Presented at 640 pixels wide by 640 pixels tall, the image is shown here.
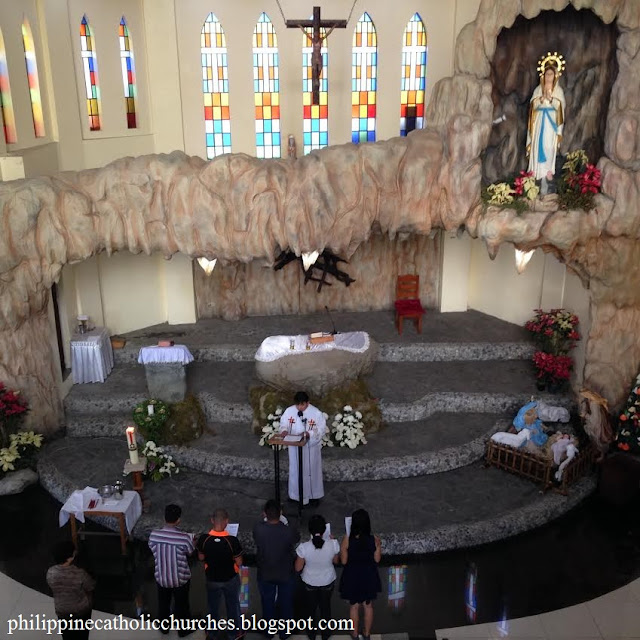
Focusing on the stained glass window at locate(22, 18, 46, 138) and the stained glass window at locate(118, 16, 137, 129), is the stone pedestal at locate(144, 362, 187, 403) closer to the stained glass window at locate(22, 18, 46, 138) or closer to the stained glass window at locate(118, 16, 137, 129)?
the stained glass window at locate(22, 18, 46, 138)

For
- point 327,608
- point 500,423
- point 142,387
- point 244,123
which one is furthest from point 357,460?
point 244,123

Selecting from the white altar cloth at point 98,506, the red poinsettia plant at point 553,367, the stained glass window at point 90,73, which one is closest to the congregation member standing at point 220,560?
the white altar cloth at point 98,506

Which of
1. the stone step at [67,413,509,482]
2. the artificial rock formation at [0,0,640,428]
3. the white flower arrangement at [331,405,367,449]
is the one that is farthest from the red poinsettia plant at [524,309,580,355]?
the white flower arrangement at [331,405,367,449]

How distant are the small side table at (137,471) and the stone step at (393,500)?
0.73 feet

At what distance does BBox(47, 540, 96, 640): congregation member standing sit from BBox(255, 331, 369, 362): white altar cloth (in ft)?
18.4

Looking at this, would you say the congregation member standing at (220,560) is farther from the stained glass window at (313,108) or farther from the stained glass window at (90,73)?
the stained glass window at (313,108)

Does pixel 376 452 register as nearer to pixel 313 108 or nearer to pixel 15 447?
pixel 15 447

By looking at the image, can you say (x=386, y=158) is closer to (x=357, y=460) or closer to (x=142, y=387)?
(x=357, y=460)

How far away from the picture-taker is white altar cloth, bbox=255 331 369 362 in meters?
12.2

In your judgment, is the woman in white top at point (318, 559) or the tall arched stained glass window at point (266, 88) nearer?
the woman in white top at point (318, 559)

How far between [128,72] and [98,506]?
9.37m

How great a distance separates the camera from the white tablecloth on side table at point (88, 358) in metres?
13.2

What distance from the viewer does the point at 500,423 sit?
39.7ft

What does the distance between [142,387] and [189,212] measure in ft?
12.1
